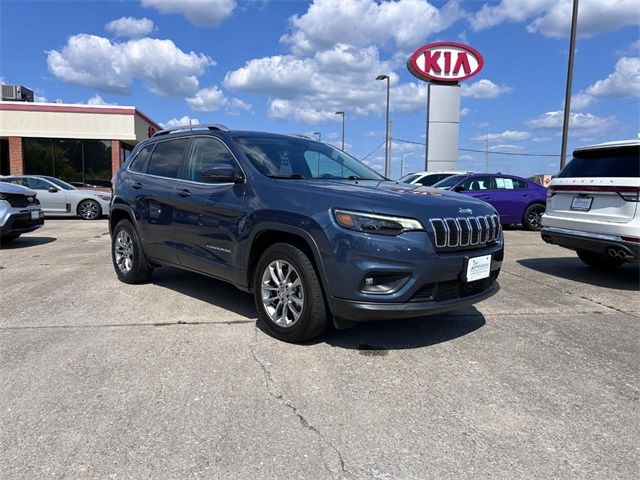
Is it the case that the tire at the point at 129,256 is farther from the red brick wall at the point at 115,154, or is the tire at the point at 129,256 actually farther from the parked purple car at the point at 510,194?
the red brick wall at the point at 115,154

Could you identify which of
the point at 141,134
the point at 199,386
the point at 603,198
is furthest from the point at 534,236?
the point at 141,134

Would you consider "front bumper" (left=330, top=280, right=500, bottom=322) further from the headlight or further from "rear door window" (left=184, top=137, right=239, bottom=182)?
"rear door window" (left=184, top=137, right=239, bottom=182)

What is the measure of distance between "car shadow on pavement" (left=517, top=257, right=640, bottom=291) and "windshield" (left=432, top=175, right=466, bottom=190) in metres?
4.08

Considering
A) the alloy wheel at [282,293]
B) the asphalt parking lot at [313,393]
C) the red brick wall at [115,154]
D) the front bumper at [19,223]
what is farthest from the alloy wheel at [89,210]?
the alloy wheel at [282,293]

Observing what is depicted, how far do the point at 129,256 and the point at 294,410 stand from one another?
12.7 ft

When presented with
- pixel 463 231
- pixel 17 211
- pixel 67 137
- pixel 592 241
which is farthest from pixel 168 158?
pixel 67 137

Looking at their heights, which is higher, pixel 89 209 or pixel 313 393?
pixel 89 209

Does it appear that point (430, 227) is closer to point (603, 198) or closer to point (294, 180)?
point (294, 180)

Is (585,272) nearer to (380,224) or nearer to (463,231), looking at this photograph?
(463,231)

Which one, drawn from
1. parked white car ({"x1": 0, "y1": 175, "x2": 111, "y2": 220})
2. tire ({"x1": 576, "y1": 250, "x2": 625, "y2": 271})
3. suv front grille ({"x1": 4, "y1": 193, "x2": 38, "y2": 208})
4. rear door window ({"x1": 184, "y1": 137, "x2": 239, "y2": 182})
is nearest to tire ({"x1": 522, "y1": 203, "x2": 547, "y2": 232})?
tire ({"x1": 576, "y1": 250, "x2": 625, "y2": 271})

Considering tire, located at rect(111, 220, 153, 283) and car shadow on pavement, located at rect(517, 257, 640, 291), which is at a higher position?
tire, located at rect(111, 220, 153, 283)

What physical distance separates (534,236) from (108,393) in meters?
10.9

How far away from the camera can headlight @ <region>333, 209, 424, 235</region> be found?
3.48m

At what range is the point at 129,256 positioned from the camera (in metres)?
6.05
